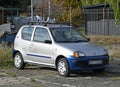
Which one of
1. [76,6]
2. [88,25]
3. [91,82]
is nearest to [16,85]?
[91,82]

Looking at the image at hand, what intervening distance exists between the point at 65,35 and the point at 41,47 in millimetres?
907

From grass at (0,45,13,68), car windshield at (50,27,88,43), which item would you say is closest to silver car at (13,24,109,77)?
car windshield at (50,27,88,43)

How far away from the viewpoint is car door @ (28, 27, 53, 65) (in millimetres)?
13391

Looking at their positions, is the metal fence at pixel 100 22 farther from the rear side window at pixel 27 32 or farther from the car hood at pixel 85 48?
the car hood at pixel 85 48

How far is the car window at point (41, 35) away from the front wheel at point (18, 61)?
1037 millimetres

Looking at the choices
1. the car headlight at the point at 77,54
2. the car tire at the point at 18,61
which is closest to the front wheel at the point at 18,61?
the car tire at the point at 18,61

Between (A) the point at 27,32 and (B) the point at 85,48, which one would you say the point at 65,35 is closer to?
(B) the point at 85,48

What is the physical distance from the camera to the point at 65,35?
45.2 feet

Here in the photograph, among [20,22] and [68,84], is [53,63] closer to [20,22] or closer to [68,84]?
[68,84]

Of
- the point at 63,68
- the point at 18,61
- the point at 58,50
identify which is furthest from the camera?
the point at 18,61

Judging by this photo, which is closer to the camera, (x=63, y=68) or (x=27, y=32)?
(x=63, y=68)

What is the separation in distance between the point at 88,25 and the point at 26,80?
22259mm

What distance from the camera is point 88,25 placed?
112ft

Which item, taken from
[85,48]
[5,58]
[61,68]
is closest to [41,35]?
[61,68]
